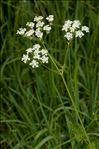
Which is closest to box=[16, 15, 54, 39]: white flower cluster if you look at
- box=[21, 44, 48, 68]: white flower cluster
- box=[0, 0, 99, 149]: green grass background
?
box=[21, 44, 48, 68]: white flower cluster

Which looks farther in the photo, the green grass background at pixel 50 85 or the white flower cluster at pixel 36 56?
the green grass background at pixel 50 85

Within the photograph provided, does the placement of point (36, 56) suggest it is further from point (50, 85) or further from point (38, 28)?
point (50, 85)

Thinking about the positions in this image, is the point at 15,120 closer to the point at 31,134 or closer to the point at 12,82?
the point at 31,134

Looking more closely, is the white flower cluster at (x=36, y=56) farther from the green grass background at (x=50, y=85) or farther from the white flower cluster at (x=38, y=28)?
the green grass background at (x=50, y=85)

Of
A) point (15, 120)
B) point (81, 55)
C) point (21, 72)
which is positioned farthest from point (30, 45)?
point (15, 120)

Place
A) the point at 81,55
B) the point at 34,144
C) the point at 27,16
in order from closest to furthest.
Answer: the point at 34,144
the point at 81,55
the point at 27,16

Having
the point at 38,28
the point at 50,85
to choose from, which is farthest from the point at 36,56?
the point at 50,85

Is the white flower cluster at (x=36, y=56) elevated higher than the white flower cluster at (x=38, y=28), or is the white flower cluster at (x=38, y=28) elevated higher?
the white flower cluster at (x=38, y=28)

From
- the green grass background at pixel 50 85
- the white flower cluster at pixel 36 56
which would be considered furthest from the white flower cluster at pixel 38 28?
the green grass background at pixel 50 85

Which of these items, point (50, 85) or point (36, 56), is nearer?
point (36, 56)
